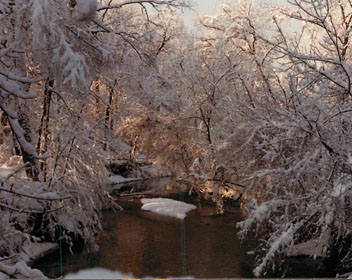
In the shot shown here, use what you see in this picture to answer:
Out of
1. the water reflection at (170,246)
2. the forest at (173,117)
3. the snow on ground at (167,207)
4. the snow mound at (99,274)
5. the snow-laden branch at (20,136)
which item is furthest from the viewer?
the snow on ground at (167,207)

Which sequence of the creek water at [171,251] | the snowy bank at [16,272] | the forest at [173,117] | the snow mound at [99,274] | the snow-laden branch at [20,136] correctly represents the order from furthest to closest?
the creek water at [171,251] → the snow mound at [99,274] → the snow-laden branch at [20,136] → the forest at [173,117] → the snowy bank at [16,272]

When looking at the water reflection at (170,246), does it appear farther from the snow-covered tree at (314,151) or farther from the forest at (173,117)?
the snow-covered tree at (314,151)

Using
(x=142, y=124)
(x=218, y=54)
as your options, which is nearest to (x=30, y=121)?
(x=142, y=124)

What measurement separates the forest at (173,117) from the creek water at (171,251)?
364mm

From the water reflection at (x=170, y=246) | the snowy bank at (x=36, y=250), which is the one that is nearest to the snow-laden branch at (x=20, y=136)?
the snowy bank at (x=36, y=250)

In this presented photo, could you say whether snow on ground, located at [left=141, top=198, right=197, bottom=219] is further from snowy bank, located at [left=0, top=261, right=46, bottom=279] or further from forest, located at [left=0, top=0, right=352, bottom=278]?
snowy bank, located at [left=0, top=261, right=46, bottom=279]

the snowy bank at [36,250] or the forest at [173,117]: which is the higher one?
the forest at [173,117]

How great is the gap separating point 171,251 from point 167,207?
309cm

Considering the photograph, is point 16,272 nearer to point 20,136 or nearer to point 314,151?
point 20,136

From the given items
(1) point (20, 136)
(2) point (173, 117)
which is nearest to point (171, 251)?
(2) point (173, 117)

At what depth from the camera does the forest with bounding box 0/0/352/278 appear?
4.57 meters

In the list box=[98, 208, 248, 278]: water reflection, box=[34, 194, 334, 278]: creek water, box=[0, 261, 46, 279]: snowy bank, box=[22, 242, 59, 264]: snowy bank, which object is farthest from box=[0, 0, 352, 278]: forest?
box=[98, 208, 248, 278]: water reflection

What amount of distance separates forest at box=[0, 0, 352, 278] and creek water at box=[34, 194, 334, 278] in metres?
0.36

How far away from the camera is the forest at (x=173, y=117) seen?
457 cm
